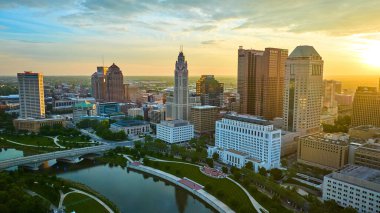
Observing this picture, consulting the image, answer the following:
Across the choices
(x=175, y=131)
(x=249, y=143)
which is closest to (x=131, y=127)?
(x=175, y=131)

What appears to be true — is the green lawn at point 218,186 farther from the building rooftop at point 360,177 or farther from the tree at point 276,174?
the building rooftop at point 360,177

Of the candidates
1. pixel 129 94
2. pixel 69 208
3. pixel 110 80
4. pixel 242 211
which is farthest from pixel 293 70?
pixel 129 94

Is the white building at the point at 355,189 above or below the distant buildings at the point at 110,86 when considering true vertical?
below

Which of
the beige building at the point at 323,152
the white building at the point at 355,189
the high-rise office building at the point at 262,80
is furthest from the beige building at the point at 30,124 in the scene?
the white building at the point at 355,189

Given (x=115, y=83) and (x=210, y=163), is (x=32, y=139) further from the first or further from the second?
(x=115, y=83)

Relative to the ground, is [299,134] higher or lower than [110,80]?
lower

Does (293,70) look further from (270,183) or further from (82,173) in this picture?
(82,173)

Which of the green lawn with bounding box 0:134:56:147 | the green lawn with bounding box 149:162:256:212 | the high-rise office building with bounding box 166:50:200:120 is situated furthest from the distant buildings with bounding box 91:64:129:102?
the green lawn with bounding box 149:162:256:212
